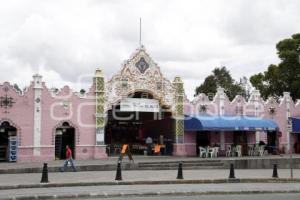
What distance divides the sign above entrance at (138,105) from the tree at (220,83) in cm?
3165

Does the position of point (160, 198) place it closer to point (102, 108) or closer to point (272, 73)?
point (102, 108)

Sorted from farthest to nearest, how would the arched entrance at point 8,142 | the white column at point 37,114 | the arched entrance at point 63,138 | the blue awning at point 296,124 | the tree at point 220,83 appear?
the tree at point 220,83
the blue awning at point 296,124
the arched entrance at point 63,138
the white column at point 37,114
the arched entrance at point 8,142

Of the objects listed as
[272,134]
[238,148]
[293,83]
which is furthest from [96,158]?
[293,83]

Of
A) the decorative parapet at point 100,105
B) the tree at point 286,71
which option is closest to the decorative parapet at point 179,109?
the decorative parapet at point 100,105

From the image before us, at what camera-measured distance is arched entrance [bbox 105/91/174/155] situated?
3559 centimetres

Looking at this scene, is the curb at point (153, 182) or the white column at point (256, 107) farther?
the white column at point (256, 107)

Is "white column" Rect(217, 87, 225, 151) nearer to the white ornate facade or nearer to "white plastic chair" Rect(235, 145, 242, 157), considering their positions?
"white plastic chair" Rect(235, 145, 242, 157)

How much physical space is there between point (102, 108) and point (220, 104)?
9663 mm

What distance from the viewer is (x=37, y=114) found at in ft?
104

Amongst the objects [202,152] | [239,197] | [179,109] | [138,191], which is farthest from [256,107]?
[239,197]

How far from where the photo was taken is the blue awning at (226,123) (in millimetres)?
35156

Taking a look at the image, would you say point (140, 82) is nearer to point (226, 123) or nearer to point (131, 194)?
point (226, 123)

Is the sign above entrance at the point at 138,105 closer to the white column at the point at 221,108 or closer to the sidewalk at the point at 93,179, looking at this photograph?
the white column at the point at 221,108

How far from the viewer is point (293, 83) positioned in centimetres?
5012
